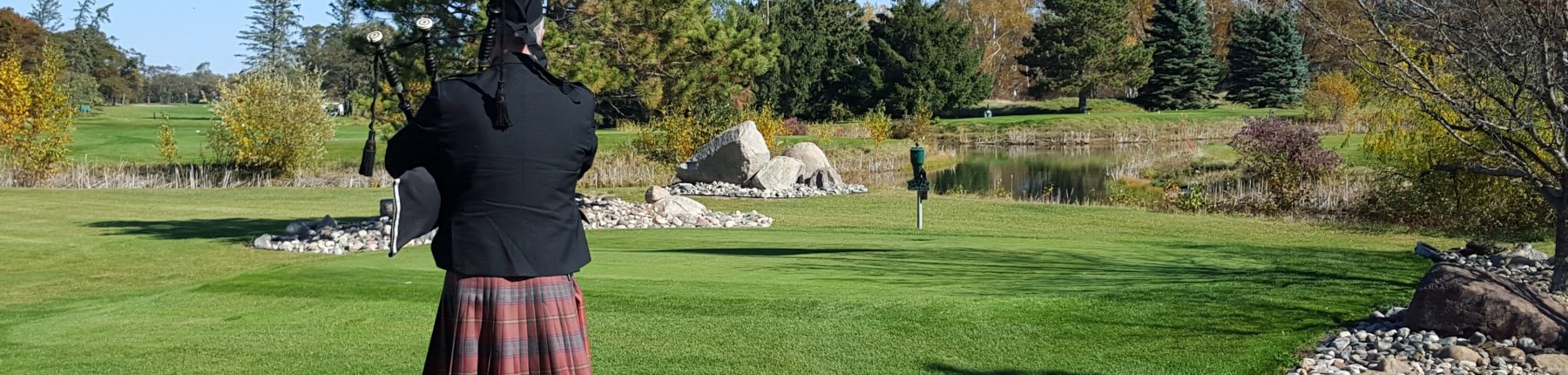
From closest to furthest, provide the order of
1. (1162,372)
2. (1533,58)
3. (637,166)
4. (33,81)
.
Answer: (1162,372), (1533,58), (33,81), (637,166)

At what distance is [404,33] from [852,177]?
1904cm

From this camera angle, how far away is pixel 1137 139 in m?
54.7

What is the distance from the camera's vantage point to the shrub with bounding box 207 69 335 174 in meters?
30.0

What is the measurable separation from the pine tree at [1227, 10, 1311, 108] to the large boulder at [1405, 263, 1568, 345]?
202ft

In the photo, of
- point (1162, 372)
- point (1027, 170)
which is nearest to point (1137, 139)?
point (1027, 170)

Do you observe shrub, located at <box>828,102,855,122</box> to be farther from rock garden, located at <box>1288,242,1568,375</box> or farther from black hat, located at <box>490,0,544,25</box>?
black hat, located at <box>490,0,544,25</box>

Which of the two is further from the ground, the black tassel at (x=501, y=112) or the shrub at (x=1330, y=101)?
the shrub at (x=1330, y=101)

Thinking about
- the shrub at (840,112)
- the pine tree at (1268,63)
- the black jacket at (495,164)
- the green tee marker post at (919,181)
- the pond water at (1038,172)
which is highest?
the pine tree at (1268,63)

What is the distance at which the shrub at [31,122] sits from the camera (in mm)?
28359

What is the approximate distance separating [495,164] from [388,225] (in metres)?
12.2

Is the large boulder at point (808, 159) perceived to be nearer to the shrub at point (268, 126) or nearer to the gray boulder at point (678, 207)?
the gray boulder at point (678, 207)

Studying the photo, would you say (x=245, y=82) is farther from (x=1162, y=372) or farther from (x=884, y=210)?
(x=1162, y=372)

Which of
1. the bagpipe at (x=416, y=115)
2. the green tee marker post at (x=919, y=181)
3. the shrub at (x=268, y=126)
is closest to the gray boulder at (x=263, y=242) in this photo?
the green tee marker post at (x=919, y=181)

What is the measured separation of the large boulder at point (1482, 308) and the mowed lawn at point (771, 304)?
614 millimetres
